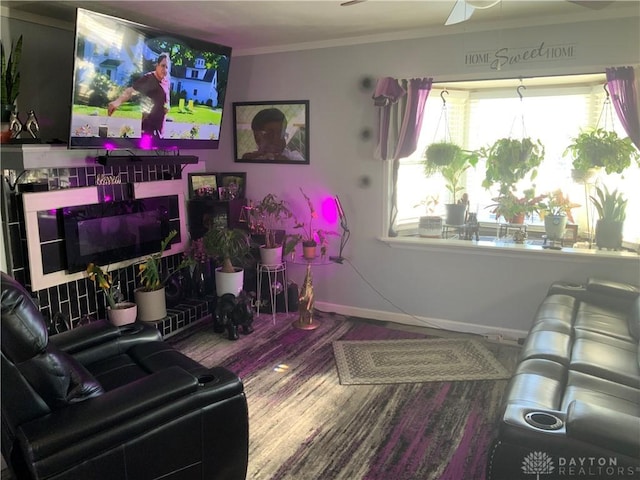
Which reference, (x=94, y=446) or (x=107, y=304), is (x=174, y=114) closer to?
(x=107, y=304)

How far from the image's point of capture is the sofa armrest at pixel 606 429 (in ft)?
5.44

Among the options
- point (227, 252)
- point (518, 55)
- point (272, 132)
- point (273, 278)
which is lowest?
point (273, 278)

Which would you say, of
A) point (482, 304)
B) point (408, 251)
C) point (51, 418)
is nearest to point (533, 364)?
point (482, 304)

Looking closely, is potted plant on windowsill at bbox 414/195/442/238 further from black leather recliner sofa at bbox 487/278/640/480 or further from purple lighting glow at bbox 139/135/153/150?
purple lighting glow at bbox 139/135/153/150

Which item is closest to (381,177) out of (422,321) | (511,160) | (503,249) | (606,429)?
(511,160)

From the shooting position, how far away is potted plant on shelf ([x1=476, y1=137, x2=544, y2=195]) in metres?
3.87

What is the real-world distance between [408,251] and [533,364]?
1.87 meters

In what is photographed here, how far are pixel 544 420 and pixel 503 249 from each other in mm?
2172

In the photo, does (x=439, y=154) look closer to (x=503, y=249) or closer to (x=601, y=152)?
(x=503, y=249)

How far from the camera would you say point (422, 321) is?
4266 mm

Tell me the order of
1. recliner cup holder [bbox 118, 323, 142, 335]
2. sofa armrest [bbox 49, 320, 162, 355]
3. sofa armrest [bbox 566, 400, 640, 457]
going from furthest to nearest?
recliner cup holder [bbox 118, 323, 142, 335], sofa armrest [bbox 49, 320, 162, 355], sofa armrest [bbox 566, 400, 640, 457]

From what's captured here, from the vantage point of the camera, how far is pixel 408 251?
423cm

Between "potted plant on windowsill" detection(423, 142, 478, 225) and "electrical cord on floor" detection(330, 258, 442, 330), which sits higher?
"potted plant on windowsill" detection(423, 142, 478, 225)

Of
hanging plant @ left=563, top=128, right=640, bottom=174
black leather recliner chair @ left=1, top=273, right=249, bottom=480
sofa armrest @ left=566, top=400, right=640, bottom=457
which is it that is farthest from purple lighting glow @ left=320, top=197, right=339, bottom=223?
sofa armrest @ left=566, top=400, right=640, bottom=457
